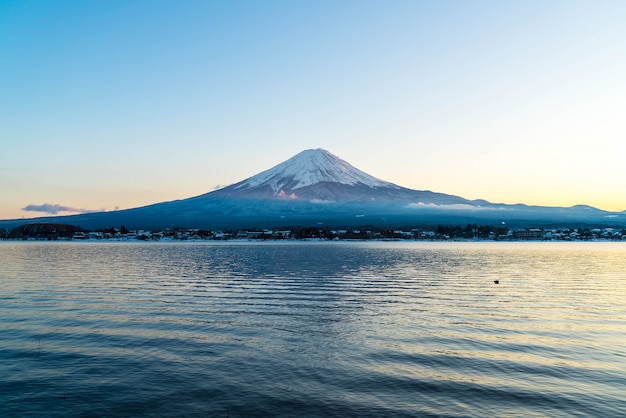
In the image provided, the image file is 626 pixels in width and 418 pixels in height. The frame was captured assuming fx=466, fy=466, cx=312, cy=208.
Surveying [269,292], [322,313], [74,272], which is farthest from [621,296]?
[74,272]

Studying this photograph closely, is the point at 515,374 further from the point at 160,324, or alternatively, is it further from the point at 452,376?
the point at 160,324

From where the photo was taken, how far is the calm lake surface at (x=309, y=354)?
1380cm

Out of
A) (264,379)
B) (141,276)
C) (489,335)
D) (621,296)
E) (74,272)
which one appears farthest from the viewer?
(74,272)

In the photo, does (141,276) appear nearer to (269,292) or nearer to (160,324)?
(269,292)

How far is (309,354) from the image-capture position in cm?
1869

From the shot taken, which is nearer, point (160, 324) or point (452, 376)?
point (452, 376)

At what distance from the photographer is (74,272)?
5403 cm

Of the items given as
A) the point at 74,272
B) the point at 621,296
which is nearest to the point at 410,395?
the point at 621,296

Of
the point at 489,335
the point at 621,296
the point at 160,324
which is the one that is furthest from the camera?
the point at 621,296

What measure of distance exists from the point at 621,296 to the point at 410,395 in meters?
30.9

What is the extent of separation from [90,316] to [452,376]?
20493 mm

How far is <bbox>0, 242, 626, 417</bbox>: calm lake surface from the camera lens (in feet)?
45.3

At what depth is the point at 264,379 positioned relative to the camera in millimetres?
15672

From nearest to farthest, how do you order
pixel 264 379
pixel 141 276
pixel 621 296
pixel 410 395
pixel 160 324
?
pixel 410 395
pixel 264 379
pixel 160 324
pixel 621 296
pixel 141 276
